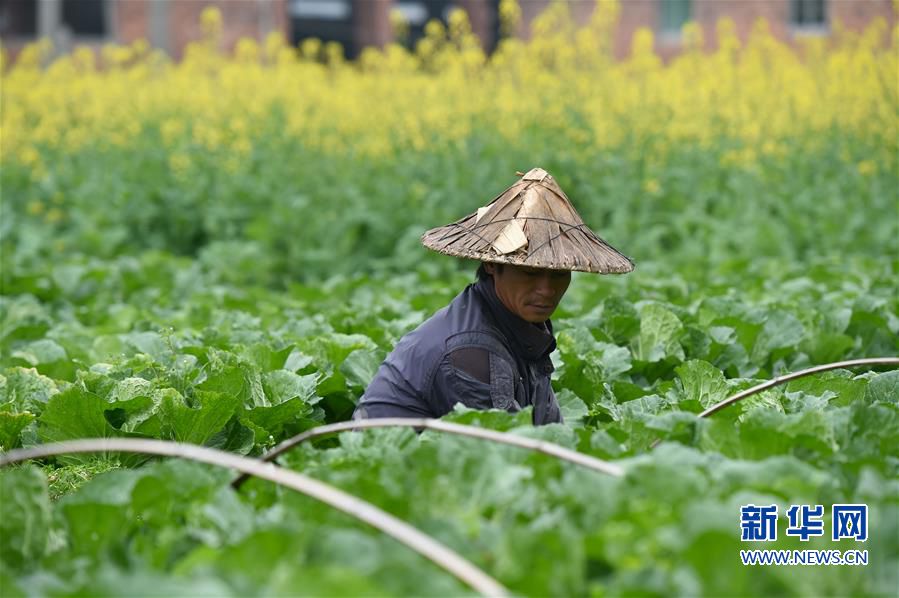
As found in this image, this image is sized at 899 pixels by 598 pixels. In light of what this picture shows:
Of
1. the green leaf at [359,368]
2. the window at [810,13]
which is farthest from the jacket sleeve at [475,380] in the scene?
the window at [810,13]

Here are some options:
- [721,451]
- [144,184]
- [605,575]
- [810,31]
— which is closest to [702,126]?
[144,184]

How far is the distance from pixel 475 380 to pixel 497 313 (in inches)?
8.9

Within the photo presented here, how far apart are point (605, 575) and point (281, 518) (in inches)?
25.4

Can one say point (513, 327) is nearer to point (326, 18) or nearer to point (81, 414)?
point (81, 414)

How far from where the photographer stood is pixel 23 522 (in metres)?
2.43

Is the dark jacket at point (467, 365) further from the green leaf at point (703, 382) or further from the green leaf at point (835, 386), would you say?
the green leaf at point (835, 386)

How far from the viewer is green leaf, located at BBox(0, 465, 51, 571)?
2420 mm

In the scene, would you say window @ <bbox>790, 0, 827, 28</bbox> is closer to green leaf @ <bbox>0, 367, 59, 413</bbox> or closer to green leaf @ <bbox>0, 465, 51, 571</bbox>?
green leaf @ <bbox>0, 367, 59, 413</bbox>

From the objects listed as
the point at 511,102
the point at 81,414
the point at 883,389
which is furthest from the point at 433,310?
the point at 511,102

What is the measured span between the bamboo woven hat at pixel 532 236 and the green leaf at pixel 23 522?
139 centimetres

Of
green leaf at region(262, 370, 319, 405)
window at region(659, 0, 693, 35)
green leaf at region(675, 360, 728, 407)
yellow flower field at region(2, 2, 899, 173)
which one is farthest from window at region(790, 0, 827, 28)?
green leaf at region(262, 370, 319, 405)

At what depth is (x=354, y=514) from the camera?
2.07 metres

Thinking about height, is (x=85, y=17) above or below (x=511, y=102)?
above

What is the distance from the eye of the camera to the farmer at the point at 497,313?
135 inches
